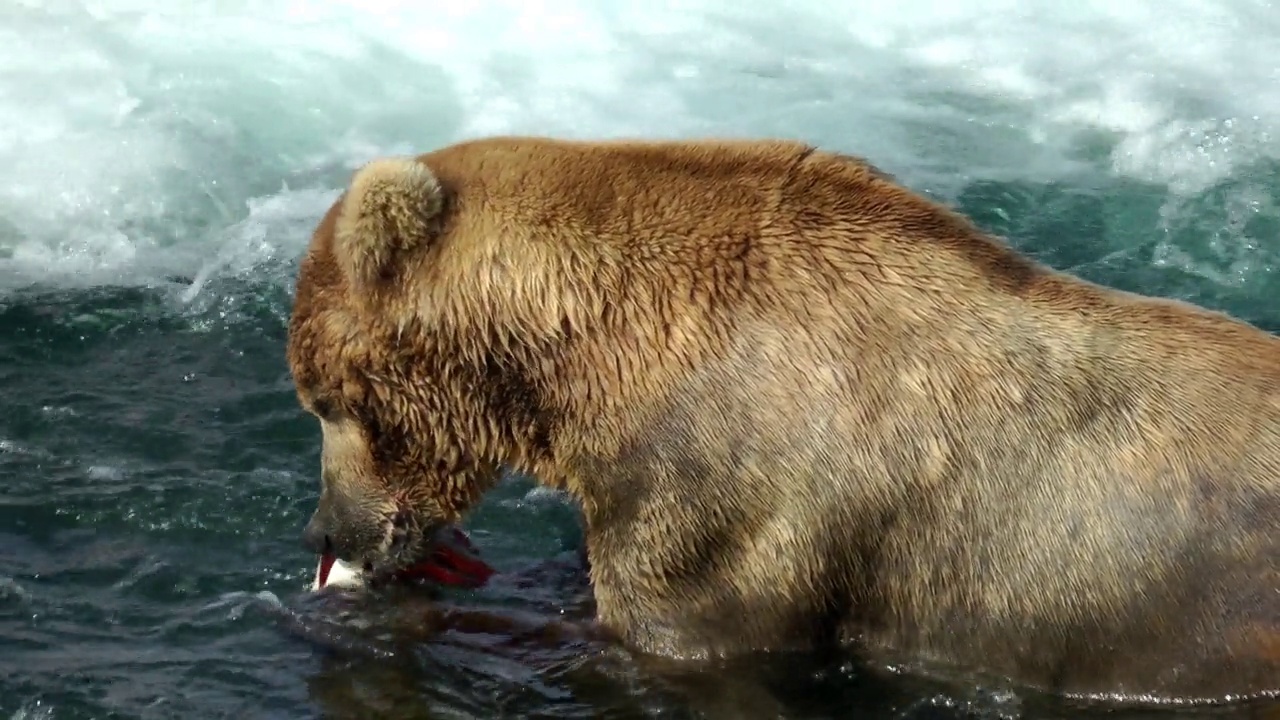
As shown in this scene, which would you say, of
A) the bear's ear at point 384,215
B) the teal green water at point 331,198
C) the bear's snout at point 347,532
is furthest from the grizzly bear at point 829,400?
the bear's snout at point 347,532

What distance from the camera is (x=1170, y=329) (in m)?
4.29

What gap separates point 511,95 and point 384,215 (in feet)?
19.5

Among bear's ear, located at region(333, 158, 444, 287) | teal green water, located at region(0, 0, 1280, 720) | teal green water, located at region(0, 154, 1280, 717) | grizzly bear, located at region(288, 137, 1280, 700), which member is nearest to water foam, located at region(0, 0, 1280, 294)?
teal green water, located at region(0, 0, 1280, 720)

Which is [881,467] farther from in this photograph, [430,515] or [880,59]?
[880,59]

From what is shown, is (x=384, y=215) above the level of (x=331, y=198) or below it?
above

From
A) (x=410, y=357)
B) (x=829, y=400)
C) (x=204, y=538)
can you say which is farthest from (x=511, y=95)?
(x=829, y=400)

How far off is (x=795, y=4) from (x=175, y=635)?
865cm

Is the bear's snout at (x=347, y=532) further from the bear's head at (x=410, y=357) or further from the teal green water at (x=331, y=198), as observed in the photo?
the teal green water at (x=331, y=198)

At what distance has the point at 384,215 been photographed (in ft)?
13.4

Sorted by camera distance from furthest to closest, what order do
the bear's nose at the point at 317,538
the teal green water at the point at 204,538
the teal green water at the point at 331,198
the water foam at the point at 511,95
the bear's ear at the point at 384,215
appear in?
the water foam at the point at 511,95
the bear's nose at the point at 317,538
the teal green water at the point at 331,198
the teal green water at the point at 204,538
the bear's ear at the point at 384,215

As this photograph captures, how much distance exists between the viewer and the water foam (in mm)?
8055

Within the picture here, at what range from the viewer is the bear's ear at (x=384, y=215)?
160 inches

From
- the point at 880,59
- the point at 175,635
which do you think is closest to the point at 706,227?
the point at 175,635

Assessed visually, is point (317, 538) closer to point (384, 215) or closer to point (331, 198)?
point (384, 215)
